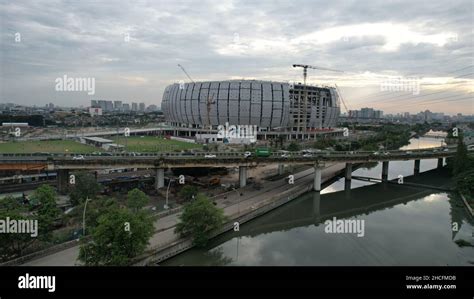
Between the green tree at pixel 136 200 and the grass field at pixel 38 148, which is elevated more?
the grass field at pixel 38 148

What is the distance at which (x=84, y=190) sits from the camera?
22734 millimetres

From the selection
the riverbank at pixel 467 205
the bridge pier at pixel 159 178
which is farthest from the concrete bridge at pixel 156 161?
the riverbank at pixel 467 205

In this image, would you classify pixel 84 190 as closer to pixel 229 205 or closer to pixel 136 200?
pixel 136 200

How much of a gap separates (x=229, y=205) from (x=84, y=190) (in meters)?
10.4

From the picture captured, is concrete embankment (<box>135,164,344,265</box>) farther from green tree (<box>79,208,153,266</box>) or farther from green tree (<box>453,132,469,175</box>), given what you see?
green tree (<box>453,132,469,175</box>)

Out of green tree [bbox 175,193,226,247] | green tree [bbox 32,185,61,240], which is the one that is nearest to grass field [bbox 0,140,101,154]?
green tree [bbox 32,185,61,240]

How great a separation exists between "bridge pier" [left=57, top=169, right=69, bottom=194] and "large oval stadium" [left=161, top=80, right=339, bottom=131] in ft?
135

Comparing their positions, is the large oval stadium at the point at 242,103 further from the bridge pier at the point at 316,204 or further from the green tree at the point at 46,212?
the green tree at the point at 46,212

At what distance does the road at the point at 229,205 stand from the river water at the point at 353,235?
5.20 feet

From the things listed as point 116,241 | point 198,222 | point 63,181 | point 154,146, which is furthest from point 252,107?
point 116,241

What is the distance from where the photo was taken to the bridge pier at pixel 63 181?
26052 millimetres
